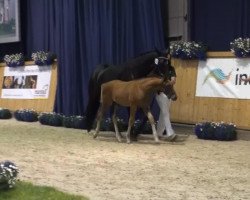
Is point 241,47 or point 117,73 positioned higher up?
point 241,47

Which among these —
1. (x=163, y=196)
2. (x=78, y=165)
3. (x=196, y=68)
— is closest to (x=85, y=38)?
(x=196, y=68)

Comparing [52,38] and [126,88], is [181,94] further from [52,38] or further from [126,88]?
[52,38]

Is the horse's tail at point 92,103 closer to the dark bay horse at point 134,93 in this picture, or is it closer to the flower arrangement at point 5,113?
the dark bay horse at point 134,93

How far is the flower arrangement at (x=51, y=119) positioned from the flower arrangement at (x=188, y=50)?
10.9 ft

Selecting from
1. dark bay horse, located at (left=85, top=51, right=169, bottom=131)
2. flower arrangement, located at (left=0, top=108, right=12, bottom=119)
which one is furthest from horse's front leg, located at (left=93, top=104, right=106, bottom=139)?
flower arrangement, located at (left=0, top=108, right=12, bottom=119)

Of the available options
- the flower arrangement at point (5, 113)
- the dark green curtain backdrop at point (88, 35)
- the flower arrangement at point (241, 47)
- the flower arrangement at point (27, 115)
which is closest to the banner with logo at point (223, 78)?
the flower arrangement at point (241, 47)

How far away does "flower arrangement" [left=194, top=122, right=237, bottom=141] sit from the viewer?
29.1ft

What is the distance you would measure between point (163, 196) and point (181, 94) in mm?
5258

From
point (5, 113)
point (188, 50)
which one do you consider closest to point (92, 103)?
point (188, 50)

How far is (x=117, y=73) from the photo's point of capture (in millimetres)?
9305

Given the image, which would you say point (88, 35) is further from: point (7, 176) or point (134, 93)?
point (7, 176)

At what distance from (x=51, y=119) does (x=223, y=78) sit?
14.4ft

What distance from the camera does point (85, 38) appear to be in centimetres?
1172

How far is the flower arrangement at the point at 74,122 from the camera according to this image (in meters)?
11.1
